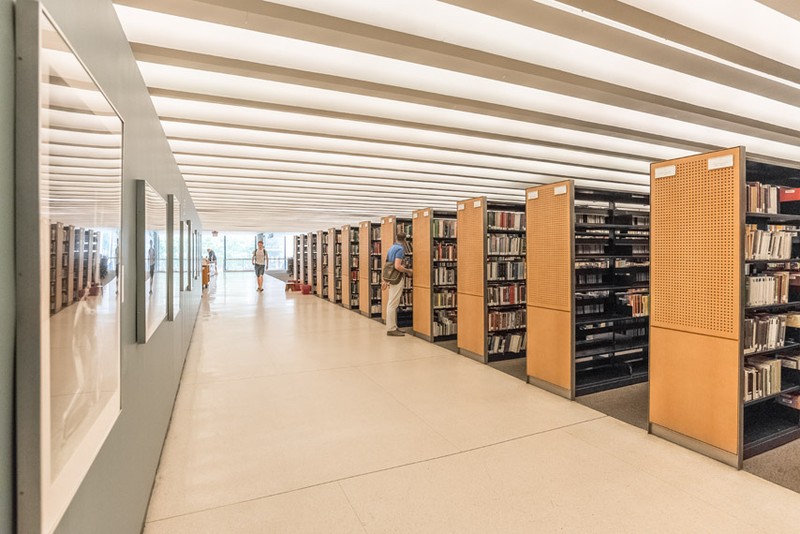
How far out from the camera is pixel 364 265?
29.9 ft

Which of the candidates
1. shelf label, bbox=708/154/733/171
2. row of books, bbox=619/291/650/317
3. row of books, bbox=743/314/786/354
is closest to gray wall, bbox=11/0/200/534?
shelf label, bbox=708/154/733/171

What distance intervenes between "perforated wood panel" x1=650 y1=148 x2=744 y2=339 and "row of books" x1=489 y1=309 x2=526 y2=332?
7.91 ft

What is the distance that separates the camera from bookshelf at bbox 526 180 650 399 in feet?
13.6

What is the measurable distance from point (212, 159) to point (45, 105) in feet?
17.9

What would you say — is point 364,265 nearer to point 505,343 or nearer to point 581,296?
point 505,343

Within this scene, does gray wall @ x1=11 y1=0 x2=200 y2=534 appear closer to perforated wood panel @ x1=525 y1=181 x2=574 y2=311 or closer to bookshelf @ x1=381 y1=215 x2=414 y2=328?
perforated wood panel @ x1=525 y1=181 x2=574 y2=311

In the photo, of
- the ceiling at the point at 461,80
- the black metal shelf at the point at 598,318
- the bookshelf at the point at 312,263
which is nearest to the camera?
the ceiling at the point at 461,80

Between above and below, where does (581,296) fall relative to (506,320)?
above

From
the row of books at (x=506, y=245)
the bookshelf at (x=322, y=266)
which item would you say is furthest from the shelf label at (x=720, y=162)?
the bookshelf at (x=322, y=266)

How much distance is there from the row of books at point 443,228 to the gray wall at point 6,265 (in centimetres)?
593

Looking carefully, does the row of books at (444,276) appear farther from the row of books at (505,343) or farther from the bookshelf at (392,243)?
the row of books at (505,343)

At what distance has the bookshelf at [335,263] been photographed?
10.8 m

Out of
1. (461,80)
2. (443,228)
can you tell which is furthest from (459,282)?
(461,80)

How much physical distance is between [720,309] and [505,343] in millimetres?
3026
